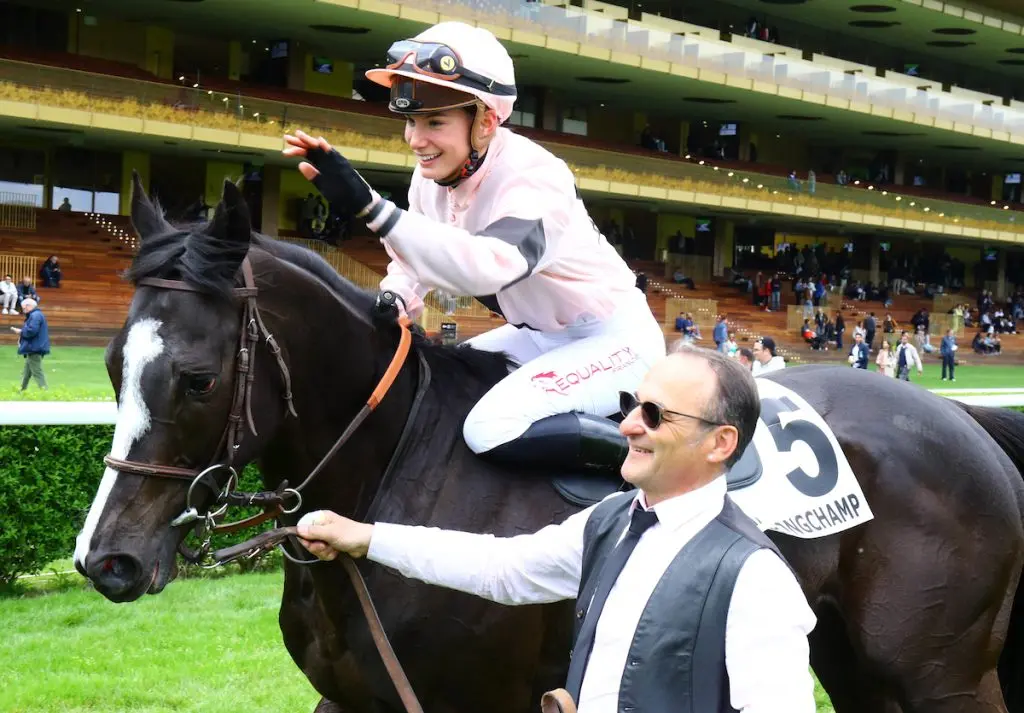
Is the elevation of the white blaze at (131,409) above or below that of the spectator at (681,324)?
above

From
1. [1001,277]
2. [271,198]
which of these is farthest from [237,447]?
[1001,277]

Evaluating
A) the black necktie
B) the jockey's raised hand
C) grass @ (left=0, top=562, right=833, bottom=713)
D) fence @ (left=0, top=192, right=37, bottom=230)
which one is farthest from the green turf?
the black necktie

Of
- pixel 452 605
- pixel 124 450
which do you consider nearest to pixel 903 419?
pixel 452 605

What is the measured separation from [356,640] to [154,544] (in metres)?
0.57

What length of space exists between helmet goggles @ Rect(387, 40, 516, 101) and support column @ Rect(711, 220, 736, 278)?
34.6 meters

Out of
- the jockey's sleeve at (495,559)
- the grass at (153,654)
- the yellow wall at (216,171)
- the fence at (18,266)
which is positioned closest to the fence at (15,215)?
the fence at (18,266)

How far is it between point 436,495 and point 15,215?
23475mm

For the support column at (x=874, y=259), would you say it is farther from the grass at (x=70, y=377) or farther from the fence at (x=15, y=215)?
the fence at (x=15, y=215)

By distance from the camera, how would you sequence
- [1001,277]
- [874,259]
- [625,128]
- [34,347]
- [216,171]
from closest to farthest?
[34,347] < [216,171] < [625,128] < [874,259] < [1001,277]

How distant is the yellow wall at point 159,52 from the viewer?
26812 mm

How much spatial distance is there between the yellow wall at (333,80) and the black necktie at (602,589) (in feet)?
93.0

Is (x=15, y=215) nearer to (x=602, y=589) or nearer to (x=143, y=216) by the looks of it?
(x=143, y=216)

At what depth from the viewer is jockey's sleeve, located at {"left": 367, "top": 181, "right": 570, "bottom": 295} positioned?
2494 mm

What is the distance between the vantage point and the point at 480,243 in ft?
8.44
